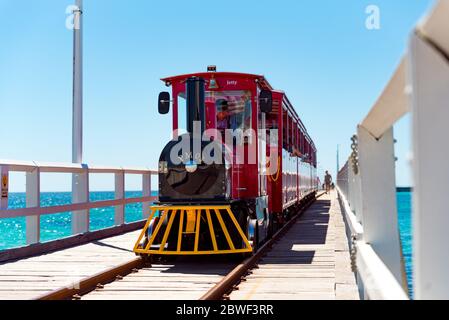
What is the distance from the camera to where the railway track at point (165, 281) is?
6008 mm

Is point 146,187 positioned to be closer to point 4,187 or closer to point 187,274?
point 4,187

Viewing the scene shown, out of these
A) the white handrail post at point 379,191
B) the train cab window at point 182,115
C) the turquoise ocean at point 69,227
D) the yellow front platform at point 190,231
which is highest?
the train cab window at point 182,115

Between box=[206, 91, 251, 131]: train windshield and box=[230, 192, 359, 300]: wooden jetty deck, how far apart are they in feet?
Result: 6.60

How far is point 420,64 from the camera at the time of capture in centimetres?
175

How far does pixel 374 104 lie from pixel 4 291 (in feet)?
15.3

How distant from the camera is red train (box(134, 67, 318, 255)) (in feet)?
27.1

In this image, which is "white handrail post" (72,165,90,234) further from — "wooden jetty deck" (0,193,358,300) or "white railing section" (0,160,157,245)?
"wooden jetty deck" (0,193,358,300)

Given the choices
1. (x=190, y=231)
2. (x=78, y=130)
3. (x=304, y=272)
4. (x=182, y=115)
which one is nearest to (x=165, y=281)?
(x=190, y=231)

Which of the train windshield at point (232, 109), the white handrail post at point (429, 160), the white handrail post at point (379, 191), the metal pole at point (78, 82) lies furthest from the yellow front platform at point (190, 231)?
the white handrail post at point (429, 160)

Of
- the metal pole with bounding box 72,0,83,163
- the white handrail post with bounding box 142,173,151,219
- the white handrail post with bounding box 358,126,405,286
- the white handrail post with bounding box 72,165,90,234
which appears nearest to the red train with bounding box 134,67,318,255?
the white handrail post with bounding box 72,165,90,234

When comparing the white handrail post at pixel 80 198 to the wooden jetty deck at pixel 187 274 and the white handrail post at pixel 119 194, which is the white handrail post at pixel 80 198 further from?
the white handrail post at pixel 119 194

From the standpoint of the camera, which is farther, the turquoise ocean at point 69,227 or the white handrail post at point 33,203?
the turquoise ocean at point 69,227

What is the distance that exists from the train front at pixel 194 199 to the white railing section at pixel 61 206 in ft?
7.06

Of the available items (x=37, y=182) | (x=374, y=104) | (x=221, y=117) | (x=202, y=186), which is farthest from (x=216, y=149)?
(x=374, y=104)
